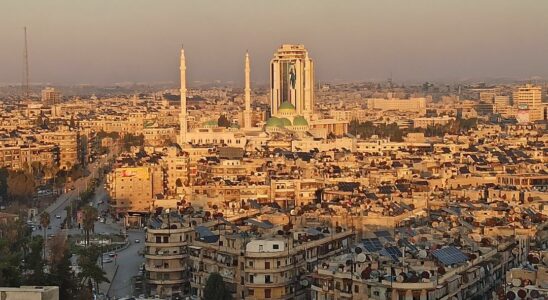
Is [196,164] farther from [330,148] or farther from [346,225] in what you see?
[346,225]

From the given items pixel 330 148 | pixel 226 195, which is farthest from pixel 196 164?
pixel 330 148

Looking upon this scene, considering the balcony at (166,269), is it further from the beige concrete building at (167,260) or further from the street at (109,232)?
the street at (109,232)

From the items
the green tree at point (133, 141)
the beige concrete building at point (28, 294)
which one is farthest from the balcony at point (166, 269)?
the green tree at point (133, 141)

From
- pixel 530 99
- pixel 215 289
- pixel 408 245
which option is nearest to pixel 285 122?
pixel 530 99

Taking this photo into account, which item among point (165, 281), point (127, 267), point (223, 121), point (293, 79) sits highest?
point (293, 79)

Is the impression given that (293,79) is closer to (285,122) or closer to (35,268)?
(285,122)

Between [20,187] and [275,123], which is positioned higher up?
[275,123]
